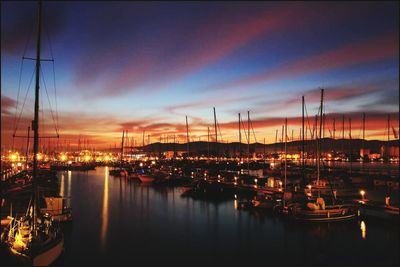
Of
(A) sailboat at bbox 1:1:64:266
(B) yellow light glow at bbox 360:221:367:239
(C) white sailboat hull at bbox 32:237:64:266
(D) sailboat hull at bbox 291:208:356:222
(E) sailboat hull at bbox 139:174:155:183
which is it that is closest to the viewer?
(C) white sailboat hull at bbox 32:237:64:266

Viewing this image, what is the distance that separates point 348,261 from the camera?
19.7 meters

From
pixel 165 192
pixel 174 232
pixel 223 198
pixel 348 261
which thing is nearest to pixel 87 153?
pixel 165 192

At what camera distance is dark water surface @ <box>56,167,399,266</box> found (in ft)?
66.0

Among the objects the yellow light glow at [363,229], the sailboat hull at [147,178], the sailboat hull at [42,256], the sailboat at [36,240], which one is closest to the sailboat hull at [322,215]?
the yellow light glow at [363,229]

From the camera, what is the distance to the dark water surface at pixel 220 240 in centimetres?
2012

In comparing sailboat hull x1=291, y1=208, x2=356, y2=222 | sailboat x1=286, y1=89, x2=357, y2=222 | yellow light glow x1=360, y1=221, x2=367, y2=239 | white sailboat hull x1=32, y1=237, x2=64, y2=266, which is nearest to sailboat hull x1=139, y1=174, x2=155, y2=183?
sailboat x1=286, y1=89, x2=357, y2=222

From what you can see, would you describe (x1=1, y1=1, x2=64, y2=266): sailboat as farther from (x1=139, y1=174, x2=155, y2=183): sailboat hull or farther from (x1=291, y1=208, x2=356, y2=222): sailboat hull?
(x1=139, y1=174, x2=155, y2=183): sailboat hull

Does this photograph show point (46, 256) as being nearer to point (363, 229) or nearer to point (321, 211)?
point (321, 211)

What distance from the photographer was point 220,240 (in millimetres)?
24938

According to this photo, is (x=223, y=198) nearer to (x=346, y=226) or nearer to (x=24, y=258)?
(x=346, y=226)

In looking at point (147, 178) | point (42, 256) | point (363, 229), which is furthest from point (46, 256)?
point (147, 178)

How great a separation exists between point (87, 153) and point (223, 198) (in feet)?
505

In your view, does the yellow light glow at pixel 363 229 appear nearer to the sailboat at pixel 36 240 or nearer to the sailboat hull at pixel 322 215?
the sailboat hull at pixel 322 215

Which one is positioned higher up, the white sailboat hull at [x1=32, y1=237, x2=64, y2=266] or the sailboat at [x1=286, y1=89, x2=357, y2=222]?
the white sailboat hull at [x1=32, y1=237, x2=64, y2=266]
